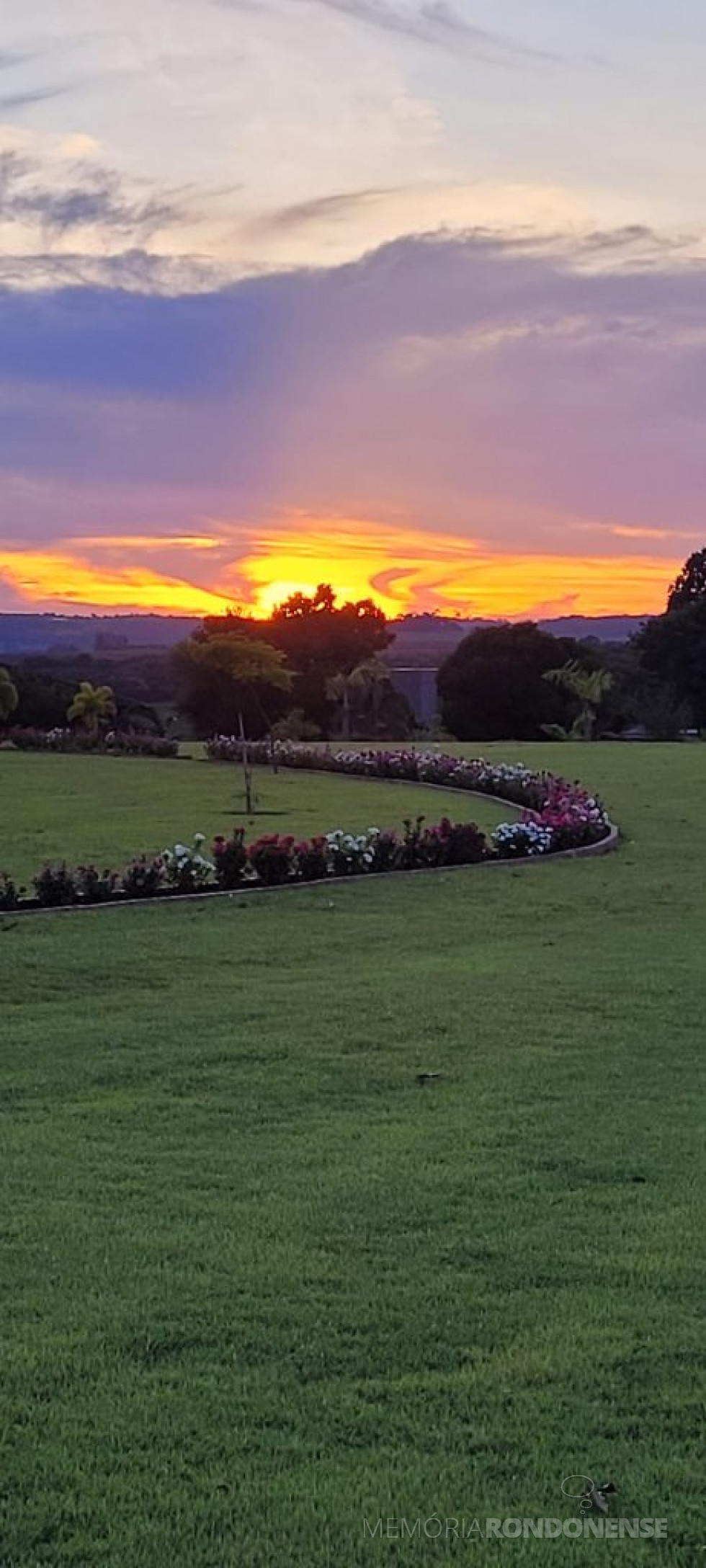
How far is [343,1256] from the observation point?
3.72 metres

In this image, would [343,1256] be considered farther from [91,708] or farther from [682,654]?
[682,654]

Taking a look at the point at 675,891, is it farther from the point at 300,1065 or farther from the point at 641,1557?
the point at 641,1557

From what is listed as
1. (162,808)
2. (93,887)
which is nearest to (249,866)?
(93,887)

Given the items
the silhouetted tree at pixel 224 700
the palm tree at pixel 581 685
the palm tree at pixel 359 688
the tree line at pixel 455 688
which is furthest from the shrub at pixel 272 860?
the palm tree at pixel 359 688

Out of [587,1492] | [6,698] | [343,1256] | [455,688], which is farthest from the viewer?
[455,688]

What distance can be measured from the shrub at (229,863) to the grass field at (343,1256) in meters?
2.73

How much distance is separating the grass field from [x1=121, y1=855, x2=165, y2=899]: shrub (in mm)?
2225

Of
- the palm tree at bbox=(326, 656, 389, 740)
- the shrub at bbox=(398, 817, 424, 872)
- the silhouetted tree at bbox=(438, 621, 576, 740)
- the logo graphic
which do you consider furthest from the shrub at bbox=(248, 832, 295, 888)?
the silhouetted tree at bbox=(438, 621, 576, 740)

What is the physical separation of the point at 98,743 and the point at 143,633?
38.5 metres

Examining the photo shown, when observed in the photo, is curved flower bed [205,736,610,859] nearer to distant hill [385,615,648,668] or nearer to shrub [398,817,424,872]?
shrub [398,817,424,872]

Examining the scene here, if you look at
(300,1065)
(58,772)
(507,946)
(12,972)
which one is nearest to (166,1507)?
(300,1065)

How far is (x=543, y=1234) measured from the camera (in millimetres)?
3871

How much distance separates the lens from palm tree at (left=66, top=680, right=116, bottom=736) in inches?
1235

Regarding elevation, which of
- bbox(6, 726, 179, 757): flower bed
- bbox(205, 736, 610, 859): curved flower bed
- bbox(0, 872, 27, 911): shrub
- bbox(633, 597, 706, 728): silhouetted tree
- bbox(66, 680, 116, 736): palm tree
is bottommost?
bbox(0, 872, 27, 911): shrub
